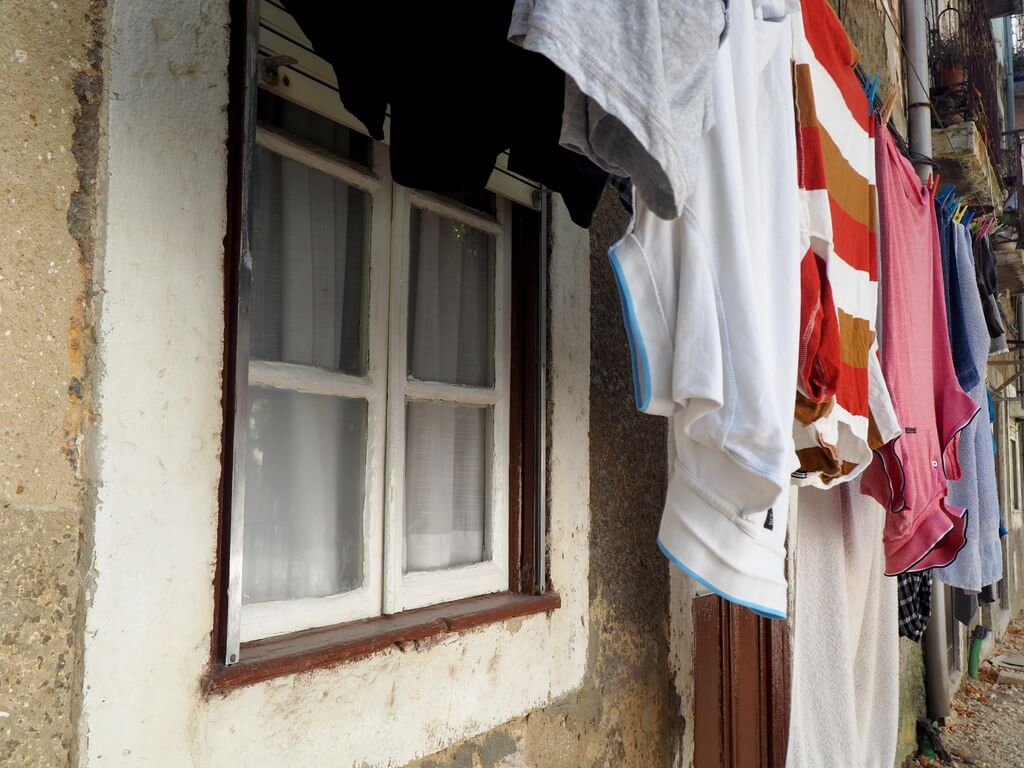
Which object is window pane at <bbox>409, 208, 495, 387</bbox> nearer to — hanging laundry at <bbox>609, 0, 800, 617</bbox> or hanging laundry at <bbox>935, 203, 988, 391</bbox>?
hanging laundry at <bbox>609, 0, 800, 617</bbox>

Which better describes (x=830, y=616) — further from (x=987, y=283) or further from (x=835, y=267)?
(x=987, y=283)

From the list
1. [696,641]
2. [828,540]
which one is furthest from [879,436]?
[696,641]

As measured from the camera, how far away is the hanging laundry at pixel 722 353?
120 cm

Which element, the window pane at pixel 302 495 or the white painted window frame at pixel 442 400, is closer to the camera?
the window pane at pixel 302 495

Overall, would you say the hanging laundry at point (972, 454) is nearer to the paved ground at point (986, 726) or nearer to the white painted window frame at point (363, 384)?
the white painted window frame at point (363, 384)

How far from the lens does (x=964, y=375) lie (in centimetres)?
289

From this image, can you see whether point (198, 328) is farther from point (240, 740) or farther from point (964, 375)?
point (964, 375)

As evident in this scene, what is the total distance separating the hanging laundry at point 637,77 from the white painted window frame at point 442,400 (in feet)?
2.61

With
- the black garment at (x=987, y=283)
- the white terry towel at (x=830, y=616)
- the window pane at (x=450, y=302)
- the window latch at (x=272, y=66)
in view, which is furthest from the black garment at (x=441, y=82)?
the black garment at (x=987, y=283)

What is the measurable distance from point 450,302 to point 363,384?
14.0 inches

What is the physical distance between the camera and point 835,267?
1.82m

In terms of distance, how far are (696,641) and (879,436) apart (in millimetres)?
838

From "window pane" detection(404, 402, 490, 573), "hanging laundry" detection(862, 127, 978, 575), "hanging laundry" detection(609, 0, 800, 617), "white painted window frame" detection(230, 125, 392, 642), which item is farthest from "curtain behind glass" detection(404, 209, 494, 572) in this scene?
"hanging laundry" detection(862, 127, 978, 575)

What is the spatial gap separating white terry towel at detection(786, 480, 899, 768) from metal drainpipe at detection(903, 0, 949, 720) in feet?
7.96
